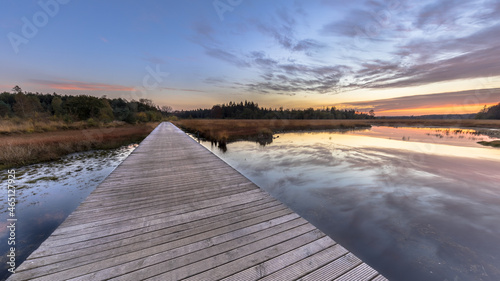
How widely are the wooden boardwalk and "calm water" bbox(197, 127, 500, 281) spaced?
2285 millimetres

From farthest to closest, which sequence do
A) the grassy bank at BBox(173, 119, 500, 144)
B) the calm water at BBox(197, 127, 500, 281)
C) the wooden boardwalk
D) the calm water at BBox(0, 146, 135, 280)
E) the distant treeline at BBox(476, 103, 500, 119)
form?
1. the distant treeline at BBox(476, 103, 500, 119)
2. the grassy bank at BBox(173, 119, 500, 144)
3. the calm water at BBox(0, 146, 135, 280)
4. the calm water at BBox(197, 127, 500, 281)
5. the wooden boardwalk

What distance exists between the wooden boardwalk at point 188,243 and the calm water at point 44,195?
1669 millimetres

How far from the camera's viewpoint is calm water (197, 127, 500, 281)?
12.9 feet

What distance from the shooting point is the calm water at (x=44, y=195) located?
4.30m

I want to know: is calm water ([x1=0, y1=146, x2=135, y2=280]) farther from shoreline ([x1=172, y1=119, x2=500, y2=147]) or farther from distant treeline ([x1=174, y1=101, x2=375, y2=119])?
distant treeline ([x1=174, y1=101, x2=375, y2=119])

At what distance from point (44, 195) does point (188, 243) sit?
294 inches

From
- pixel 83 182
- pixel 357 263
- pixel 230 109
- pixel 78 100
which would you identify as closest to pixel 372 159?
pixel 357 263

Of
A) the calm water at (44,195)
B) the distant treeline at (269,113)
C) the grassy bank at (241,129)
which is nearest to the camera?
the calm water at (44,195)

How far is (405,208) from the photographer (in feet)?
19.8

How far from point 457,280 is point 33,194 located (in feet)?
41.0

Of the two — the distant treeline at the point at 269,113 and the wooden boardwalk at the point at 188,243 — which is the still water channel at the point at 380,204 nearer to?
the wooden boardwalk at the point at 188,243

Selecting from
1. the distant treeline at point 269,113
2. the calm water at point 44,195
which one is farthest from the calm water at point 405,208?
the distant treeline at point 269,113

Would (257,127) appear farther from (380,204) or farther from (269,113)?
(269,113)

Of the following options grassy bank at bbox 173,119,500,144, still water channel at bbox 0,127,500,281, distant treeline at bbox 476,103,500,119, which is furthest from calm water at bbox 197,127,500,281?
distant treeline at bbox 476,103,500,119
